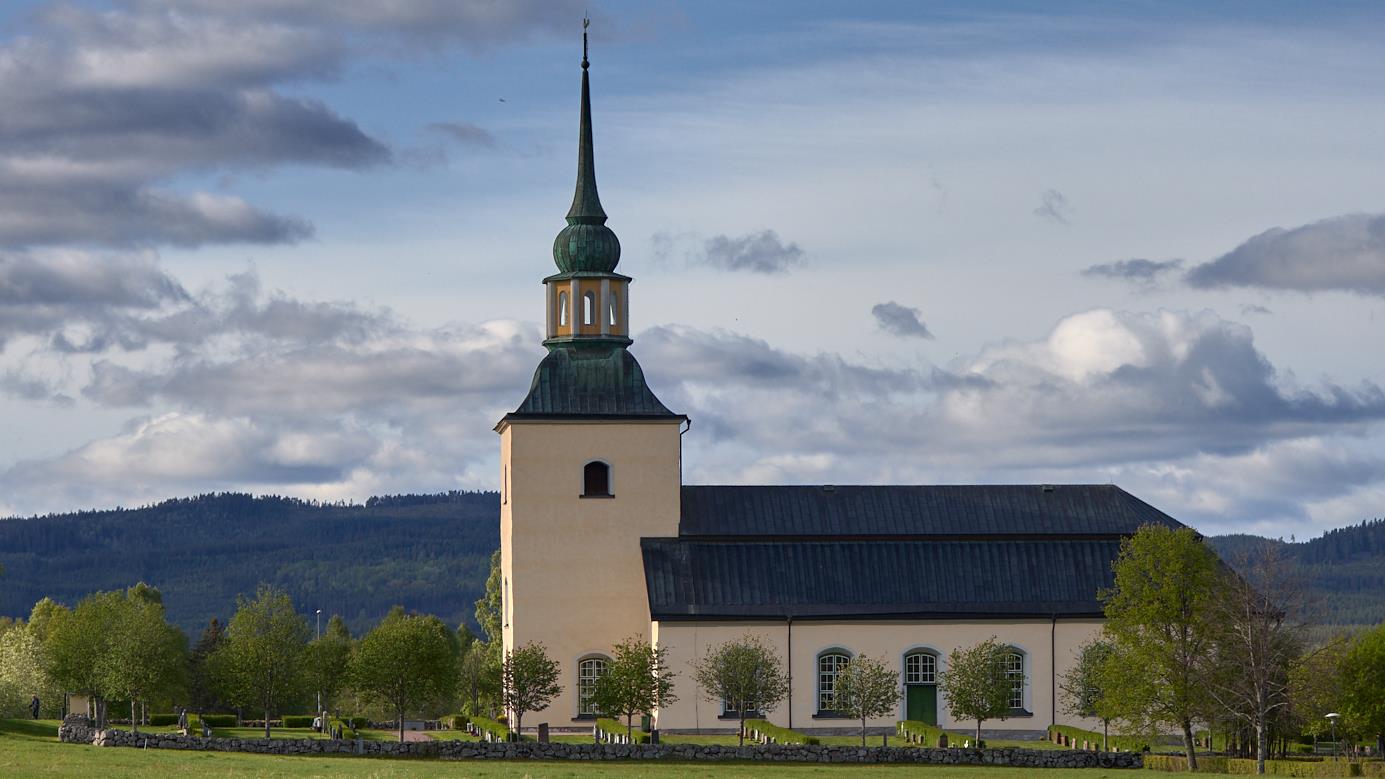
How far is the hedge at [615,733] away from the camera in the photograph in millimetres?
63000

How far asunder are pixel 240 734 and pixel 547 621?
11764 mm

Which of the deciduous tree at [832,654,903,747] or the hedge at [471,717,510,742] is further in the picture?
the hedge at [471,717,510,742]

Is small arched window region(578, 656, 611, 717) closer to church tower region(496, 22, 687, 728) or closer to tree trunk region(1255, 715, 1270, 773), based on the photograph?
church tower region(496, 22, 687, 728)

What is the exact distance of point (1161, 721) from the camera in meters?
58.7

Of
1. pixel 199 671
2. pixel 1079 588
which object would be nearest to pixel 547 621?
pixel 1079 588

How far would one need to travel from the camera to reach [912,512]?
7012 cm

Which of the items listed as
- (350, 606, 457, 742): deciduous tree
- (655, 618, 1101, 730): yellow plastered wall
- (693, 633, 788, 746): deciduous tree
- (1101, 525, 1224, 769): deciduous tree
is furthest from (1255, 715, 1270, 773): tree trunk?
(350, 606, 457, 742): deciduous tree

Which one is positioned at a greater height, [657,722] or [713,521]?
[713,521]

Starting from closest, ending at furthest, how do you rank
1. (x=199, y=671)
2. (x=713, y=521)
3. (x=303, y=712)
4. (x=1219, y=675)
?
(x=1219, y=675), (x=713, y=521), (x=199, y=671), (x=303, y=712)

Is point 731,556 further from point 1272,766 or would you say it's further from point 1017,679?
point 1272,766

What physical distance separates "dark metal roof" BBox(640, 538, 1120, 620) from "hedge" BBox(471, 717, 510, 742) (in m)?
6.07

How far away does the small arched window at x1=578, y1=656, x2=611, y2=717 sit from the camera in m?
67.8

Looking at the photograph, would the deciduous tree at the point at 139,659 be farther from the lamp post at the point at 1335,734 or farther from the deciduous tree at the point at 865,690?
the lamp post at the point at 1335,734

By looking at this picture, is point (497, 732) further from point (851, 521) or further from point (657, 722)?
point (851, 521)
